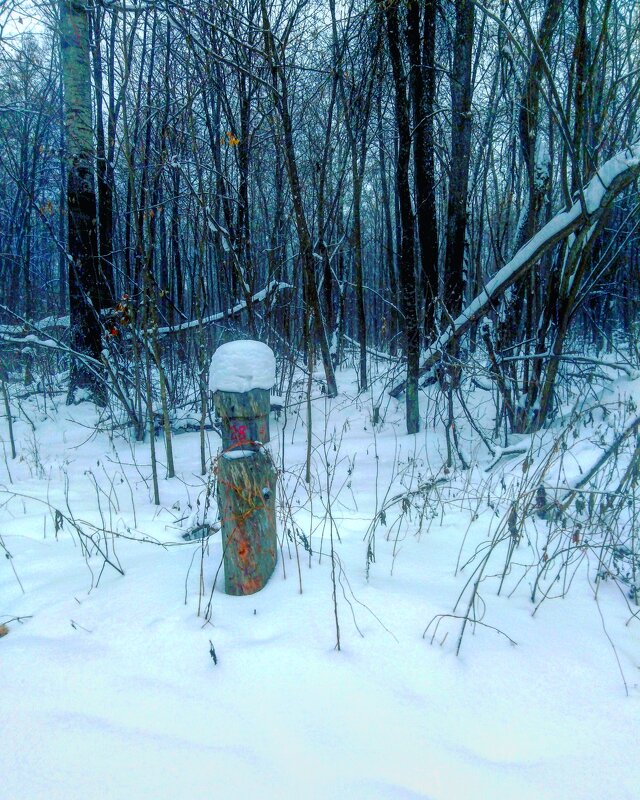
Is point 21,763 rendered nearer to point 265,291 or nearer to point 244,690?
point 244,690

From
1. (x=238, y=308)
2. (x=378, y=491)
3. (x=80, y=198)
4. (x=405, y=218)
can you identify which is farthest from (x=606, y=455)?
(x=80, y=198)

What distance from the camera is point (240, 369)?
183 centimetres

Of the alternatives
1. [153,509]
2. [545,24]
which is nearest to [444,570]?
[153,509]

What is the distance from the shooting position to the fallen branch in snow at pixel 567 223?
3.19 m

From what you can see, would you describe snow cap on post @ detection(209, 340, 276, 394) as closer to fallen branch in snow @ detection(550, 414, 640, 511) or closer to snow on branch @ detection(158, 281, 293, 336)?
fallen branch in snow @ detection(550, 414, 640, 511)

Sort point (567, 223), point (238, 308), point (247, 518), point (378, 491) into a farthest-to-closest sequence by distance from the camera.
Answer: point (238, 308), point (378, 491), point (567, 223), point (247, 518)

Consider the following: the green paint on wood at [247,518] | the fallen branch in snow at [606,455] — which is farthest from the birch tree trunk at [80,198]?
the fallen branch in snow at [606,455]

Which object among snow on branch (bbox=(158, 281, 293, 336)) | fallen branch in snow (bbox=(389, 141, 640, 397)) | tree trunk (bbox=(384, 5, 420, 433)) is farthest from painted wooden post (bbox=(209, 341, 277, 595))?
snow on branch (bbox=(158, 281, 293, 336))

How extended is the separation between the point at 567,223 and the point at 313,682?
332 cm

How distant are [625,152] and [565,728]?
130 inches

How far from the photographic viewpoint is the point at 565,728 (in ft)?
4.83

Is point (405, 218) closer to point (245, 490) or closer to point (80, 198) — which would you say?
point (245, 490)

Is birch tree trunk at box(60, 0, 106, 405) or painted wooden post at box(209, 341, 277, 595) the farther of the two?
birch tree trunk at box(60, 0, 106, 405)

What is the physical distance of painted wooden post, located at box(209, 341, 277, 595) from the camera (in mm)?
1831
